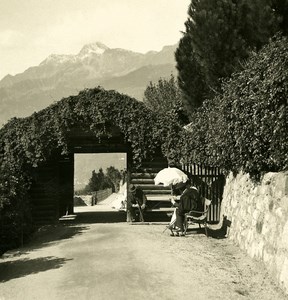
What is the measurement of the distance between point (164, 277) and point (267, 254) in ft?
6.95

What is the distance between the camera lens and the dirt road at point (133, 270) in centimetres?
793

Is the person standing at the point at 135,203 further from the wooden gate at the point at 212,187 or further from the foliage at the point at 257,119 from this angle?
the foliage at the point at 257,119

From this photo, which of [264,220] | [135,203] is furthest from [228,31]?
[264,220]

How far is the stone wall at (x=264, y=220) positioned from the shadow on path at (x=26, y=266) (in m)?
4.32

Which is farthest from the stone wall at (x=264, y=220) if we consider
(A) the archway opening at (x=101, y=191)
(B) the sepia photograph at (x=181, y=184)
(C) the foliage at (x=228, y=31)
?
(A) the archway opening at (x=101, y=191)

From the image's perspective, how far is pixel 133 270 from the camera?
9094mm

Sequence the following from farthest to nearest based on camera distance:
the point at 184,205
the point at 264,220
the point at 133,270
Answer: the point at 184,205 < the point at 264,220 < the point at 133,270

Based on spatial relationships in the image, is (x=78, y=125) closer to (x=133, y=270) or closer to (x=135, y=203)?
(x=135, y=203)

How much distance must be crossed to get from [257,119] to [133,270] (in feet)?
13.6

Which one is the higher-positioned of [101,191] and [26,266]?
[26,266]

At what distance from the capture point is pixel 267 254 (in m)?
9.02

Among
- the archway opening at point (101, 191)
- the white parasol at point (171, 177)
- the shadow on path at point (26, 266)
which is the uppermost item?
the white parasol at point (171, 177)

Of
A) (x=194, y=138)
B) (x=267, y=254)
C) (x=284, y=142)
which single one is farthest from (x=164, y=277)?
(x=194, y=138)

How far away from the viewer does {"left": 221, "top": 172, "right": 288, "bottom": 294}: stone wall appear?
817 centimetres
